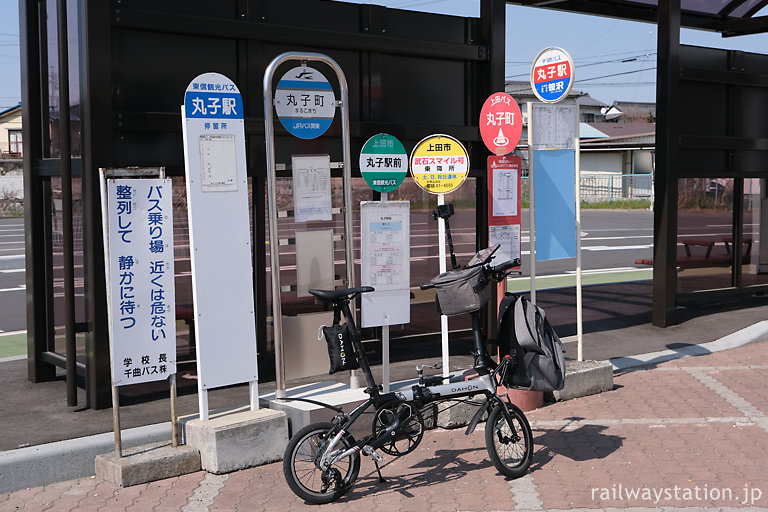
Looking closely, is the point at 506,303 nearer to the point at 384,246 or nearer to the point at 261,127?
the point at 384,246

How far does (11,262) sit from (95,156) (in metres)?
13.8

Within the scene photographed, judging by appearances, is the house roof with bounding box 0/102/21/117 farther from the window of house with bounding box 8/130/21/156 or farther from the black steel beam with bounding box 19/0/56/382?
the black steel beam with bounding box 19/0/56/382

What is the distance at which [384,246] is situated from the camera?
708 centimetres

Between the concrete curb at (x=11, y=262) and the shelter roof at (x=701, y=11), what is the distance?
13039 millimetres

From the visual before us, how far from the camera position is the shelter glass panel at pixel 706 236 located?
12.6m

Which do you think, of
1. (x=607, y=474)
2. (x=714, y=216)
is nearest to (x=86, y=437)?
(x=607, y=474)

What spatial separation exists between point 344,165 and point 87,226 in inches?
78.6

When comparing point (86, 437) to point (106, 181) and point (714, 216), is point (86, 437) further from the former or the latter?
point (714, 216)

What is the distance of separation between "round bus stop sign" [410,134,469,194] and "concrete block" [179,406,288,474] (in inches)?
94.9

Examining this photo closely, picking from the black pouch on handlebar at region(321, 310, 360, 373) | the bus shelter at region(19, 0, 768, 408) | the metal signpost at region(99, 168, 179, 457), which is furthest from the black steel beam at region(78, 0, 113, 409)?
the black pouch on handlebar at region(321, 310, 360, 373)

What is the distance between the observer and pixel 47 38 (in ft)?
25.6

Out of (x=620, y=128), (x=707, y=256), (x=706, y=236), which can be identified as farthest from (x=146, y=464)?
(x=620, y=128)

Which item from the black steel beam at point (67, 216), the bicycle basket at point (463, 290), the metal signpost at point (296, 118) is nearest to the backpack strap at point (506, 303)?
the bicycle basket at point (463, 290)

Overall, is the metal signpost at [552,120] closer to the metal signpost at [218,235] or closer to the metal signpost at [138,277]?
the metal signpost at [218,235]
